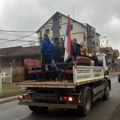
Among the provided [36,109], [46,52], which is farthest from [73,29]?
[46,52]

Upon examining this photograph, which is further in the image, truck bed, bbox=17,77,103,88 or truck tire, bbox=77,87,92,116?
truck tire, bbox=77,87,92,116

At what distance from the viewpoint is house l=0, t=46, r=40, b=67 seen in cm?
5471

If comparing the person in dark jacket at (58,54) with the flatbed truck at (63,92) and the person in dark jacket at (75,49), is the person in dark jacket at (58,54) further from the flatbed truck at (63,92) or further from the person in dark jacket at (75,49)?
the flatbed truck at (63,92)

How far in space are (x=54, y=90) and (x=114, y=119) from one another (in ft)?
6.95

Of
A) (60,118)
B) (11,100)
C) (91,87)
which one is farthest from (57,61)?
(11,100)

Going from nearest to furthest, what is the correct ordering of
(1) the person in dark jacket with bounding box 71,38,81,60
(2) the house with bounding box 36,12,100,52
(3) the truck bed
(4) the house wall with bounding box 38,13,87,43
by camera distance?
(3) the truck bed < (1) the person in dark jacket with bounding box 71,38,81,60 < (4) the house wall with bounding box 38,13,87,43 < (2) the house with bounding box 36,12,100,52

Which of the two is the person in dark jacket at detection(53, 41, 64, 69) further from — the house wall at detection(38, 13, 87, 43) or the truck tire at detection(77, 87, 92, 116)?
the house wall at detection(38, 13, 87, 43)

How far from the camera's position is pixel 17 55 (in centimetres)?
5522

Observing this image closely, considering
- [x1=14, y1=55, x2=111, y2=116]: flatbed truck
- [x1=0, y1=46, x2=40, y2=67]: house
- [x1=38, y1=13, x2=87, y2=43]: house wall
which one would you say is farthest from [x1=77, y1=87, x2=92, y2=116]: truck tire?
[x1=38, y1=13, x2=87, y2=43]: house wall

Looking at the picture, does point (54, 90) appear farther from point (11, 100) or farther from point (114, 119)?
point (11, 100)

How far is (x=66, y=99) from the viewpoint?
9797 millimetres

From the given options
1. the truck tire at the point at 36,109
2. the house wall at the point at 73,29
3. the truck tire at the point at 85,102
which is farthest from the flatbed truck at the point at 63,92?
the house wall at the point at 73,29

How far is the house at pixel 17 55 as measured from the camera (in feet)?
180

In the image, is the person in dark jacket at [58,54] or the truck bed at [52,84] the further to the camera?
the person in dark jacket at [58,54]
